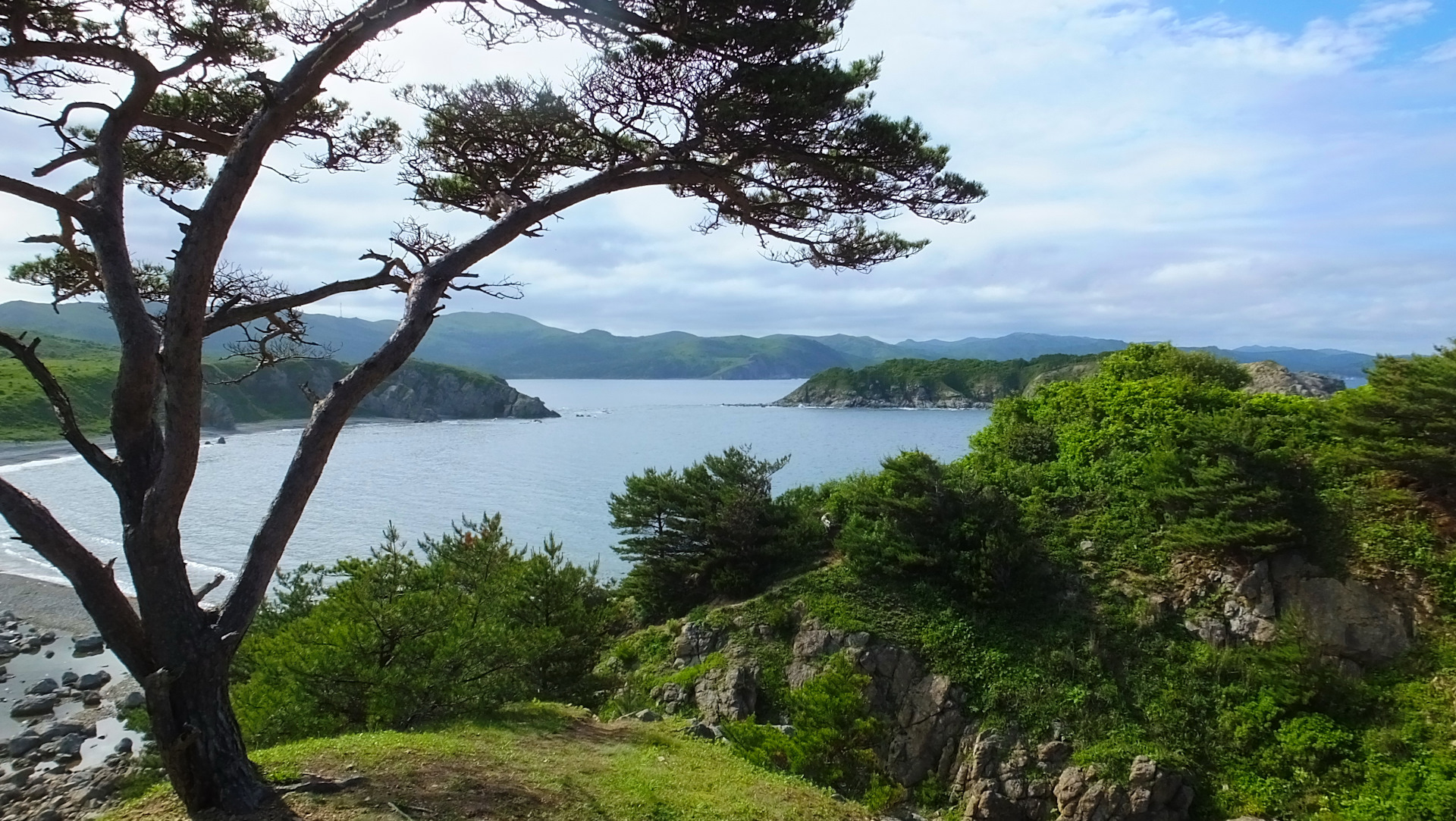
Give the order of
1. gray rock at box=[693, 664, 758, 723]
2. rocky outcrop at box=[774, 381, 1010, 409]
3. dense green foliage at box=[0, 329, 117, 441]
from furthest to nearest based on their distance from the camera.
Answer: rocky outcrop at box=[774, 381, 1010, 409] → dense green foliage at box=[0, 329, 117, 441] → gray rock at box=[693, 664, 758, 723]

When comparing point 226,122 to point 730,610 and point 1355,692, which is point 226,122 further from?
point 1355,692

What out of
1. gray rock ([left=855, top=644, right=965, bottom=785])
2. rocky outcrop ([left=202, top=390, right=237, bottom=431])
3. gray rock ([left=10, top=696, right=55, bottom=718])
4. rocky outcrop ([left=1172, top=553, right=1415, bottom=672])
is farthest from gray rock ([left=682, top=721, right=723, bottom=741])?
rocky outcrop ([left=202, top=390, right=237, bottom=431])

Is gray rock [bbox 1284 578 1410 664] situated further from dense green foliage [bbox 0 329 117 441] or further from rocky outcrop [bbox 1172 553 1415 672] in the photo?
dense green foliage [bbox 0 329 117 441]

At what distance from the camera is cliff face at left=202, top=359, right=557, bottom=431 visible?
82.8 metres

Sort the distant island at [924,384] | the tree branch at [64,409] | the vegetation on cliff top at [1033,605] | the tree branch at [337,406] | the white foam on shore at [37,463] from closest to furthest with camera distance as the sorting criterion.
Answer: the tree branch at [64,409] < the tree branch at [337,406] < the vegetation on cliff top at [1033,605] < the white foam on shore at [37,463] < the distant island at [924,384]

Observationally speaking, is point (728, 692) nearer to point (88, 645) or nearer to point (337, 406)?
point (337, 406)

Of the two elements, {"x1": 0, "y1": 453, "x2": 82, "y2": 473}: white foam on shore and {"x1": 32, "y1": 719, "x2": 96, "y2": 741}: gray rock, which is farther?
{"x1": 0, "y1": 453, "x2": 82, "y2": 473}: white foam on shore

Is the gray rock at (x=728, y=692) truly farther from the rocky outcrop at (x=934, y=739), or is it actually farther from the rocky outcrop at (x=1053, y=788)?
the rocky outcrop at (x=1053, y=788)

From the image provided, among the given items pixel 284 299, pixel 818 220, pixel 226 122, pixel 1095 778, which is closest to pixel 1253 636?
pixel 1095 778

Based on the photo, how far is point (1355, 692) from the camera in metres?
10.1

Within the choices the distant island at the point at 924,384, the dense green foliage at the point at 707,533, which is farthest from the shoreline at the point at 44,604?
the distant island at the point at 924,384

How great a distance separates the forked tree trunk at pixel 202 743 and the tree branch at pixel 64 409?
47.8 inches

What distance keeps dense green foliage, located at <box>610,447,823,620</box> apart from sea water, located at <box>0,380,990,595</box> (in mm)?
3231

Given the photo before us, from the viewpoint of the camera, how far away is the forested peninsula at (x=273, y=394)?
188 feet
